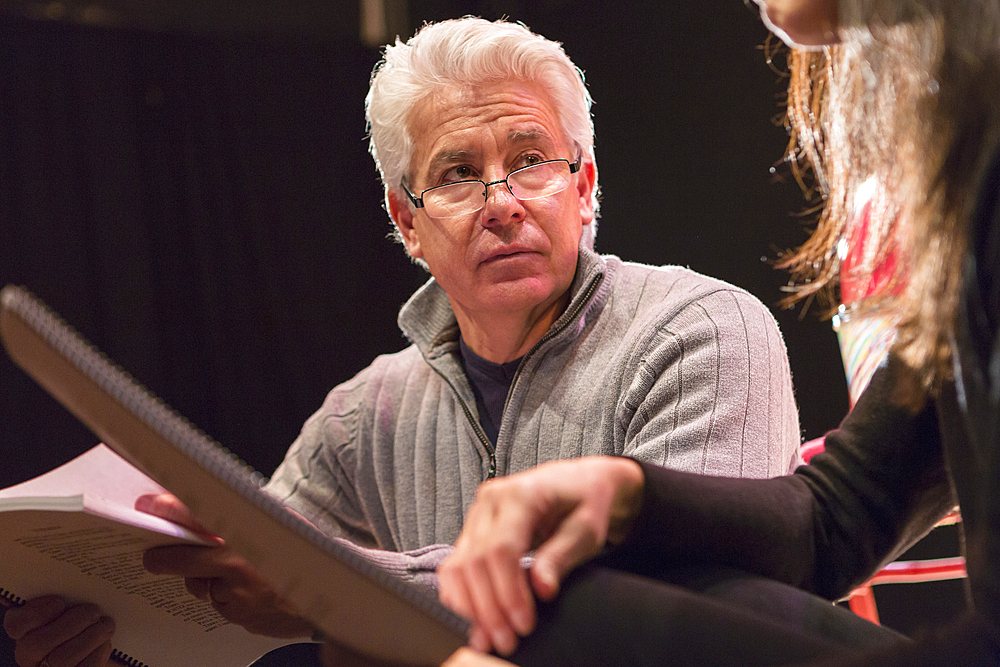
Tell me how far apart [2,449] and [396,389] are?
1.31 meters

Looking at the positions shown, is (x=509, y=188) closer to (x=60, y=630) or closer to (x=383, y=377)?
(x=383, y=377)

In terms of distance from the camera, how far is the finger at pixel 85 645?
0.93m

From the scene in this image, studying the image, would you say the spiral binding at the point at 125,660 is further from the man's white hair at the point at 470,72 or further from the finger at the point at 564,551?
the man's white hair at the point at 470,72

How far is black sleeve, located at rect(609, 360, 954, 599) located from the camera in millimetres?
703

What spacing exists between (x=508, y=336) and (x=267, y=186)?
1.45 metres

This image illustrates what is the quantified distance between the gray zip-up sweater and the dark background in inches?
20.8

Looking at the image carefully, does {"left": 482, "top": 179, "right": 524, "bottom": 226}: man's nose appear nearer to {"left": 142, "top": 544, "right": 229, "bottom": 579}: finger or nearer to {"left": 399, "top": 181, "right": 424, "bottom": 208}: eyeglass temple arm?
{"left": 399, "top": 181, "right": 424, "bottom": 208}: eyeglass temple arm

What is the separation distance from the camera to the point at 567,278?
1.38 m

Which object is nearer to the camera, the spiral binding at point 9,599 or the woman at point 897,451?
the woman at point 897,451

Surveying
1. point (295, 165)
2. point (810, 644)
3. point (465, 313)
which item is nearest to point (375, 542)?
point (465, 313)

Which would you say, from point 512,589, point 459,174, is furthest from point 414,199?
point 512,589

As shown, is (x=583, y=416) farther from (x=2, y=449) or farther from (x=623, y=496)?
(x=2, y=449)

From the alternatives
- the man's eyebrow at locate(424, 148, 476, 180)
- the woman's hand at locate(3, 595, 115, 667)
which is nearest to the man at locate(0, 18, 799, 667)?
the man's eyebrow at locate(424, 148, 476, 180)

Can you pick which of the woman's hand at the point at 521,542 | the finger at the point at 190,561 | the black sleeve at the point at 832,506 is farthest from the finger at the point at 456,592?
the finger at the point at 190,561
